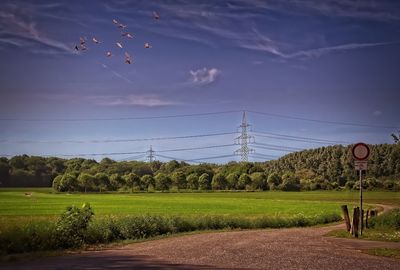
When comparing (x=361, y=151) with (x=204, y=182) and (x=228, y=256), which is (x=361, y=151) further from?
(x=204, y=182)

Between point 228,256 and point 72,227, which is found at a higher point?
point 72,227

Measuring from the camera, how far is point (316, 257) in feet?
49.8

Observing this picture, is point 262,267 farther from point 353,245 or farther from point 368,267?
point 353,245

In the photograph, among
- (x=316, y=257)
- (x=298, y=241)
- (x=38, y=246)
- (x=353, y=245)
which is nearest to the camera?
(x=316, y=257)

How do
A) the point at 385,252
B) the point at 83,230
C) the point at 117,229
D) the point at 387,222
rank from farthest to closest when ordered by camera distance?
1. the point at 387,222
2. the point at 117,229
3. the point at 83,230
4. the point at 385,252

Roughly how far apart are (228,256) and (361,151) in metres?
9.93

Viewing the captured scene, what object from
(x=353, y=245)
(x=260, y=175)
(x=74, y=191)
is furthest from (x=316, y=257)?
(x=260, y=175)

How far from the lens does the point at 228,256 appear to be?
49.7 feet

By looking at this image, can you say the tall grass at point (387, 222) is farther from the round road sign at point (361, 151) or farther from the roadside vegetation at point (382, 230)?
the round road sign at point (361, 151)

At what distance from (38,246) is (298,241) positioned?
34.4ft

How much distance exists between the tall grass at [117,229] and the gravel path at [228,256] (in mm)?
2028

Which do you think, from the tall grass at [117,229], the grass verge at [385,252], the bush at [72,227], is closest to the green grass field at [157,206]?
the bush at [72,227]

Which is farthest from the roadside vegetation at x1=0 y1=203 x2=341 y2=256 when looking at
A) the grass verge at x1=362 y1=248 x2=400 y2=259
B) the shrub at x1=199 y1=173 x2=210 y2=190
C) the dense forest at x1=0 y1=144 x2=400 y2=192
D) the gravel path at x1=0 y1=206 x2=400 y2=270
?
the shrub at x1=199 y1=173 x2=210 y2=190

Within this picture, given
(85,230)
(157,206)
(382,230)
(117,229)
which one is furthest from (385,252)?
(157,206)
